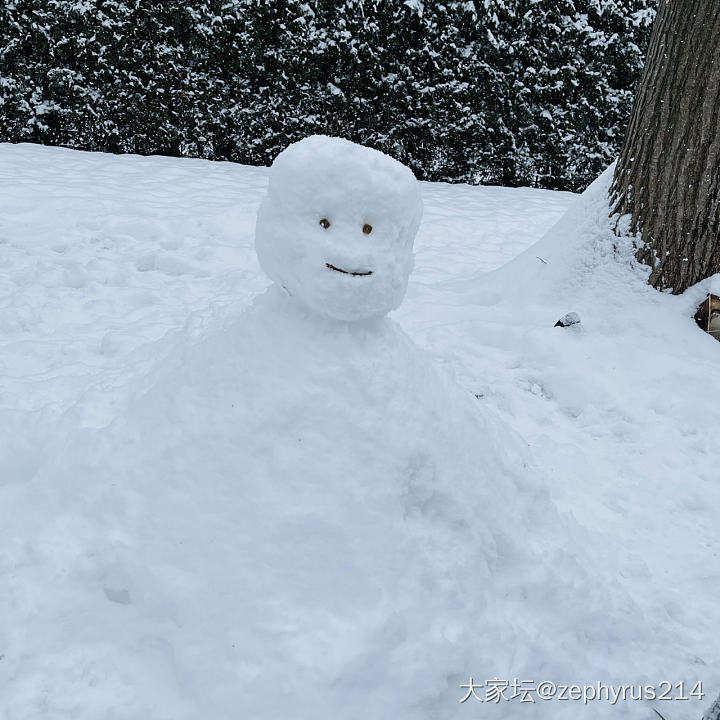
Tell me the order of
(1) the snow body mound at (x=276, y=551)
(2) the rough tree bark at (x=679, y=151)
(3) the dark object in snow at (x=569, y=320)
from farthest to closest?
(3) the dark object in snow at (x=569, y=320)
(2) the rough tree bark at (x=679, y=151)
(1) the snow body mound at (x=276, y=551)

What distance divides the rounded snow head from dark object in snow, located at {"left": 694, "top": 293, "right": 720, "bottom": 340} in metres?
2.13

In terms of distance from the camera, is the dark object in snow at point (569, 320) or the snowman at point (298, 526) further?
the dark object in snow at point (569, 320)

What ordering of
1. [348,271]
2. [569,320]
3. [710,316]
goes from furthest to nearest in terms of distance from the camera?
[569,320]
[710,316]
[348,271]

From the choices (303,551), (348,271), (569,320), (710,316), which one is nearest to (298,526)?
(303,551)

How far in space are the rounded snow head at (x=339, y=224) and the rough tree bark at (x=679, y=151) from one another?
2084 mm

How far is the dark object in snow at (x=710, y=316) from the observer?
128 inches

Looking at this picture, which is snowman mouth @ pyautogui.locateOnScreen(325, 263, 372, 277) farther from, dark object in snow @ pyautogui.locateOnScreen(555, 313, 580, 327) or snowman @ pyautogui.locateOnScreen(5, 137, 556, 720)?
dark object in snow @ pyautogui.locateOnScreen(555, 313, 580, 327)

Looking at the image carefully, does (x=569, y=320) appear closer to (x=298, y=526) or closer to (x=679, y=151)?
(x=679, y=151)

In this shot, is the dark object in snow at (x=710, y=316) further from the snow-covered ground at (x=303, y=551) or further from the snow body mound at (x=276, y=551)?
the snow body mound at (x=276, y=551)

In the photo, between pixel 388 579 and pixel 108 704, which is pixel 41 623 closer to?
pixel 108 704

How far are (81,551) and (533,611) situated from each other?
126 cm

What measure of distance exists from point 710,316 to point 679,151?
0.82 metres

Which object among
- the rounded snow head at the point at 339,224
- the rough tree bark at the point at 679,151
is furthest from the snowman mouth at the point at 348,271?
the rough tree bark at the point at 679,151

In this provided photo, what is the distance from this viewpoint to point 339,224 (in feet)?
5.66
